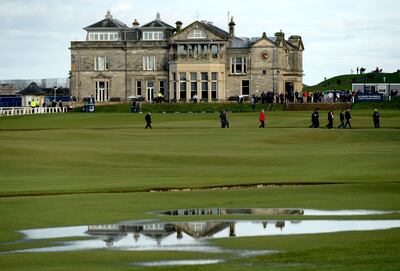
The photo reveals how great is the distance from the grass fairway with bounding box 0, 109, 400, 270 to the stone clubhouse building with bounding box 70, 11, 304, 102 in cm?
5916

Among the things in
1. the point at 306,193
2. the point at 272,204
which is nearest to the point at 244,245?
the point at 272,204

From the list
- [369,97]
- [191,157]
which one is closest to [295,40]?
[369,97]

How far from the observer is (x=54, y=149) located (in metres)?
64.9

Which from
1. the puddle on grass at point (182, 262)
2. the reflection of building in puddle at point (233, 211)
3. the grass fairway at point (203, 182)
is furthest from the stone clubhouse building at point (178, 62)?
the puddle on grass at point (182, 262)

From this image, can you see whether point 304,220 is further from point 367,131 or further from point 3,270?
point 367,131

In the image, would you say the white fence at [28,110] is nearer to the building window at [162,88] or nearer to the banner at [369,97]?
the building window at [162,88]

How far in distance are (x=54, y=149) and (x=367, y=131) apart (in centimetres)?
2936

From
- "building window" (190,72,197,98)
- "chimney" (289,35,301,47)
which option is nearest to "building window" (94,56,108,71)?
"building window" (190,72,197,98)

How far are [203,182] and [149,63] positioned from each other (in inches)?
4149

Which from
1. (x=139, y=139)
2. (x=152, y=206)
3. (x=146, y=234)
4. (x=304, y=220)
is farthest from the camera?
(x=139, y=139)

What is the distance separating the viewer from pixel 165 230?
34094 mm

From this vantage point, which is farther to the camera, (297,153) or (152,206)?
(297,153)

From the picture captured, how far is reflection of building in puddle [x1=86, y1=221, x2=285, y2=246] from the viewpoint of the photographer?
108 feet

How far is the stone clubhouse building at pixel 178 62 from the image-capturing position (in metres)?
150
